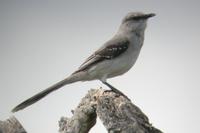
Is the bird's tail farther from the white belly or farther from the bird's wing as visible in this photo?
the white belly

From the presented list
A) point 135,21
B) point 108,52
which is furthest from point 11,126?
point 135,21

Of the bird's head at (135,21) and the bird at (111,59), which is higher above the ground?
the bird's head at (135,21)

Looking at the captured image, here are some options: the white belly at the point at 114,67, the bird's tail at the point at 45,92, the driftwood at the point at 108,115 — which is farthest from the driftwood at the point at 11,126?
the white belly at the point at 114,67

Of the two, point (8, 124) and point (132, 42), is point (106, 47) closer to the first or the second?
point (132, 42)

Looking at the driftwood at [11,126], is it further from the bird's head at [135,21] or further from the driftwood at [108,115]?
the bird's head at [135,21]

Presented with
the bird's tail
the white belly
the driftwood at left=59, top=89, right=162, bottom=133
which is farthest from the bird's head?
the driftwood at left=59, top=89, right=162, bottom=133

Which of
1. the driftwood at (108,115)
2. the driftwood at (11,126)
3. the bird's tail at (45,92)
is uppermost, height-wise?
the bird's tail at (45,92)

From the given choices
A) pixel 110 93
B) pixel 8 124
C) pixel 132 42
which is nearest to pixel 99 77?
pixel 132 42
